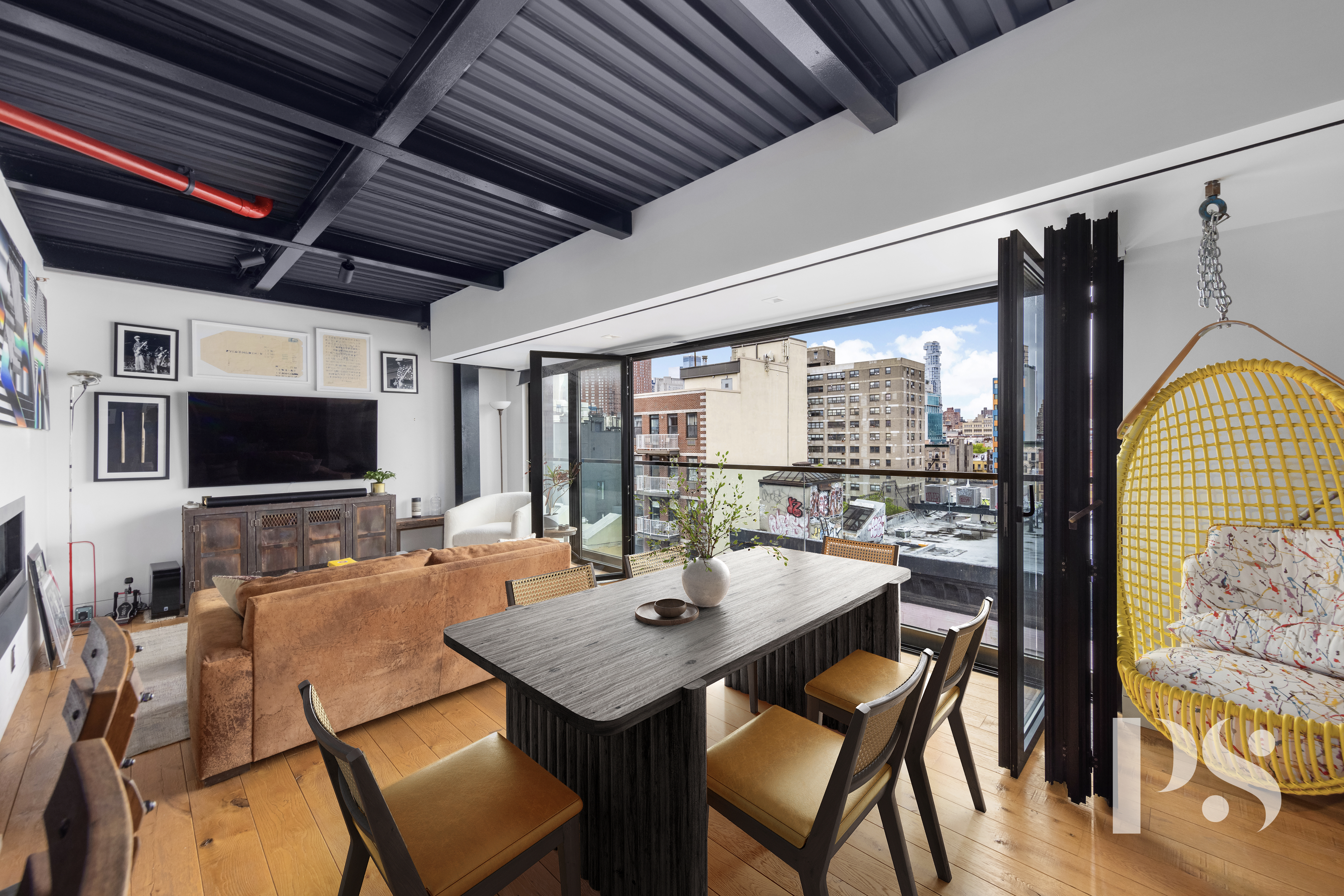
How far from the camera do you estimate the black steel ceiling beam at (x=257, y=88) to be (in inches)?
66.5

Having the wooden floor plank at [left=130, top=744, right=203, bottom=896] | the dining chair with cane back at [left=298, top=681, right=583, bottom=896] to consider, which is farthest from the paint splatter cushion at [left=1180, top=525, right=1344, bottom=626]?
the wooden floor plank at [left=130, top=744, right=203, bottom=896]

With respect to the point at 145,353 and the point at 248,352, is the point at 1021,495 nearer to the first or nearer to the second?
the point at 248,352

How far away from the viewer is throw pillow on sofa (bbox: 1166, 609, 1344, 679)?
1666mm

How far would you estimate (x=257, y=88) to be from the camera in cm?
197

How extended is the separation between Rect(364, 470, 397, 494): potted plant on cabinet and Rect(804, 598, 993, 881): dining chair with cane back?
15.4 feet

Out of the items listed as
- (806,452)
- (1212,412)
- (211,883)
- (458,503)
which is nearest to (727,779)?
(211,883)

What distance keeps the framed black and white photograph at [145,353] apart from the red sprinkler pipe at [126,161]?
212 cm

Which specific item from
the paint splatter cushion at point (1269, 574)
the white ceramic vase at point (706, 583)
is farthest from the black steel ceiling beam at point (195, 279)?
the paint splatter cushion at point (1269, 574)

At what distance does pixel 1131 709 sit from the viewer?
2.55 meters

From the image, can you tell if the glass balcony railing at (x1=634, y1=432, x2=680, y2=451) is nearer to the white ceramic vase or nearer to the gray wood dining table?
the gray wood dining table

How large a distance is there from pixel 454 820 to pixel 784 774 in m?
0.83

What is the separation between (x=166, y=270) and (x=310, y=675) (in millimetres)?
3955

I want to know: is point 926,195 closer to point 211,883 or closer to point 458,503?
point 211,883

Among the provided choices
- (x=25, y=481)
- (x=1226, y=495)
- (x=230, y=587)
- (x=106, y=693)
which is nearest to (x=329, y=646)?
(x=230, y=587)
